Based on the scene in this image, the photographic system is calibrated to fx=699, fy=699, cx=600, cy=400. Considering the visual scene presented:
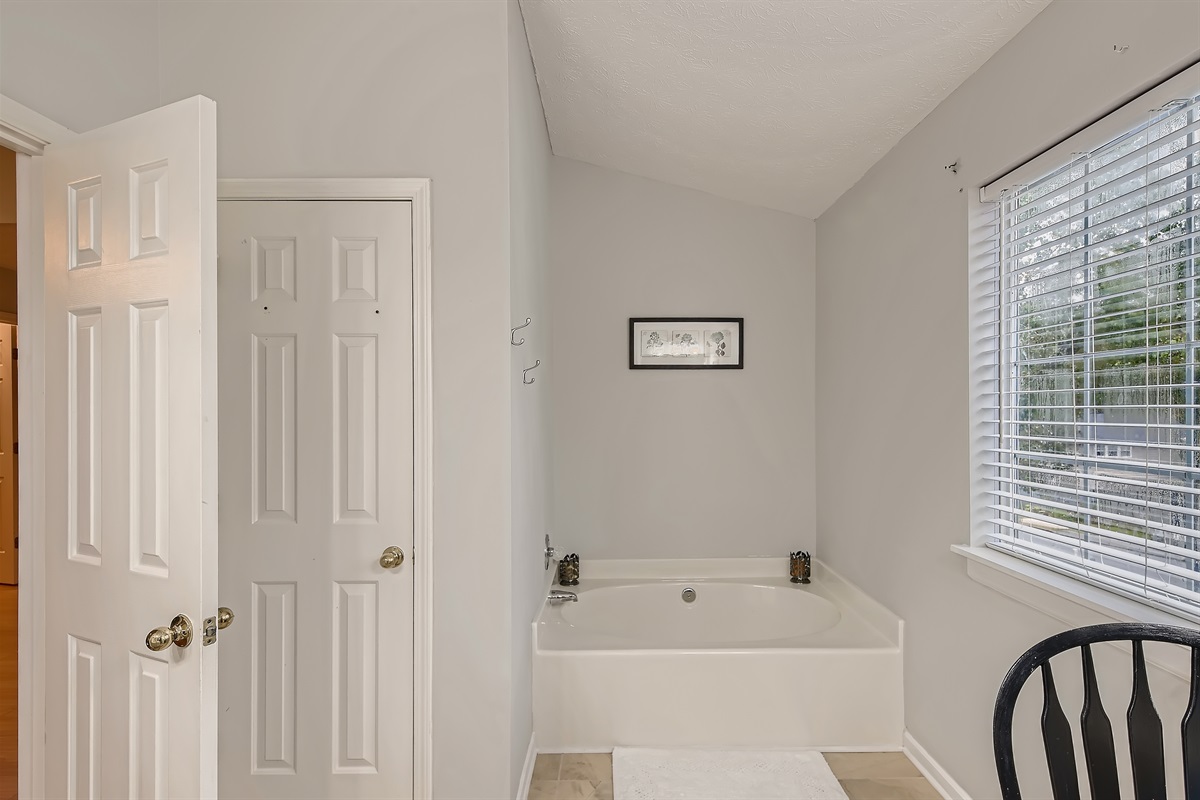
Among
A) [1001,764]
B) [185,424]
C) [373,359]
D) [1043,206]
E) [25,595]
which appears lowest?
[1001,764]

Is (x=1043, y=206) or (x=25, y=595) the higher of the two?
(x=1043, y=206)

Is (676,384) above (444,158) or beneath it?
beneath

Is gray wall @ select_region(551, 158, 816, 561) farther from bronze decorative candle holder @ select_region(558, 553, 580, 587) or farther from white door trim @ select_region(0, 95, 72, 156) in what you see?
white door trim @ select_region(0, 95, 72, 156)

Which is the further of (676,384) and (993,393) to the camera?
(676,384)

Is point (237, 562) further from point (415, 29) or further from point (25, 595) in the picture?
point (415, 29)

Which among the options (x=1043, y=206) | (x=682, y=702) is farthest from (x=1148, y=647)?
(x=682, y=702)

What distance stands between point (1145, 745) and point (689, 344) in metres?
2.81

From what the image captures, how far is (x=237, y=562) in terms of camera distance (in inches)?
84.4

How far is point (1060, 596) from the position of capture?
1.73 meters

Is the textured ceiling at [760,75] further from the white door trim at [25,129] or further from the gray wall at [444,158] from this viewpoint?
the white door trim at [25,129]

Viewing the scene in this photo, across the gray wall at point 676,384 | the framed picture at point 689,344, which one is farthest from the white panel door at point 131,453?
the framed picture at point 689,344

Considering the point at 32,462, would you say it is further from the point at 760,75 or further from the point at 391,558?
the point at 760,75

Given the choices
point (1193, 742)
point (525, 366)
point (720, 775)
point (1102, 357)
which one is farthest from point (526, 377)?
point (1193, 742)

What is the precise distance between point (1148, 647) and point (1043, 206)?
1169 millimetres
